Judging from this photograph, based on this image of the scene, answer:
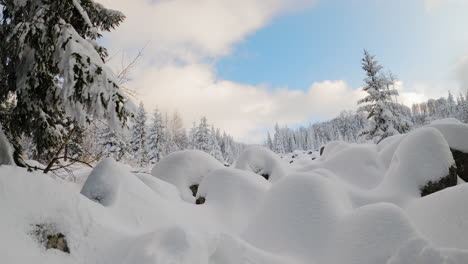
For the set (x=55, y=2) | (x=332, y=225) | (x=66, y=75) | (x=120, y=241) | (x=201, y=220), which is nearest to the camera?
(x=120, y=241)

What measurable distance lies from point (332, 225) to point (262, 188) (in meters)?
3.39

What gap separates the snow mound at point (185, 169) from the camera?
919cm

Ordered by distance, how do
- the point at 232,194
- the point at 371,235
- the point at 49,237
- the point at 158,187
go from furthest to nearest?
the point at 232,194 → the point at 158,187 → the point at 371,235 → the point at 49,237

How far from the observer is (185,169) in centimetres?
953

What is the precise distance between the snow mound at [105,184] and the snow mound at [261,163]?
635 centimetres

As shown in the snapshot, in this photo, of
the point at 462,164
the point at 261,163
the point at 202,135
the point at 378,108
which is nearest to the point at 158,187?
the point at 261,163

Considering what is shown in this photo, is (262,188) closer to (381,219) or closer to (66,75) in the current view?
(381,219)

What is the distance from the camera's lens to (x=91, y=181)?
5.14m

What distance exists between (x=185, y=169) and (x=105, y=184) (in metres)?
4.56

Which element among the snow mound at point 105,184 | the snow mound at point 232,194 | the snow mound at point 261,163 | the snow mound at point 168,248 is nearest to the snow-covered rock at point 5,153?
the snow mound at point 105,184

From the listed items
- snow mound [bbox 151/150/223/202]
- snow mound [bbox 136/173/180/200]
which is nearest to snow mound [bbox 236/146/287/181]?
snow mound [bbox 151/150/223/202]

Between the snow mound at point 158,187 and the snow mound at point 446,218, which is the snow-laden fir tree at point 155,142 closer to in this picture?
the snow mound at point 158,187

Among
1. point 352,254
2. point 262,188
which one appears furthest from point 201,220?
point 352,254

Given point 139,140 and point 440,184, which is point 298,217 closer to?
point 440,184
